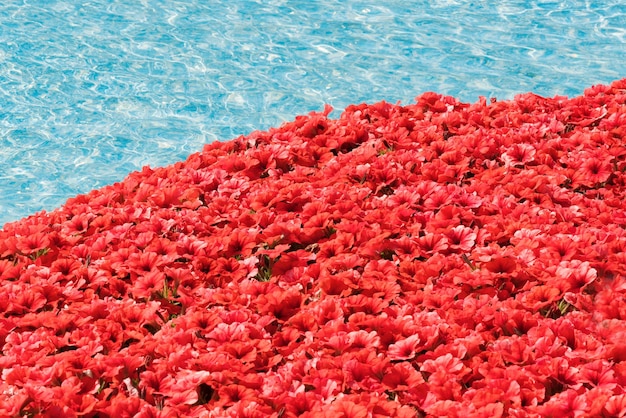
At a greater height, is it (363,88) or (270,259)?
(270,259)

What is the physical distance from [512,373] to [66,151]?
8553mm

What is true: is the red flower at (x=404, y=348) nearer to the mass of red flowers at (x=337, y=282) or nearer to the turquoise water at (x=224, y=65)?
the mass of red flowers at (x=337, y=282)

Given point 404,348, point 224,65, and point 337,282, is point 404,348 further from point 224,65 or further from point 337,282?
point 224,65

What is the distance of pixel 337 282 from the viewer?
290 cm

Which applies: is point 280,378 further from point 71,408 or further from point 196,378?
point 71,408

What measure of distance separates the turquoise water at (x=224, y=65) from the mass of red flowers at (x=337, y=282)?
19.6ft

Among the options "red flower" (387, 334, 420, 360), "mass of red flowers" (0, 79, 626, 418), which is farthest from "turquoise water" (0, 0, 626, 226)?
"red flower" (387, 334, 420, 360)

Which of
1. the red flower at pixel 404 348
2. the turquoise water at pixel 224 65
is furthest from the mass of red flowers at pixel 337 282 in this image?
the turquoise water at pixel 224 65

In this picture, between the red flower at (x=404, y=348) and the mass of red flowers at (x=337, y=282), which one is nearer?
the mass of red flowers at (x=337, y=282)

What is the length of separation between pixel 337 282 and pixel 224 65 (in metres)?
9.42

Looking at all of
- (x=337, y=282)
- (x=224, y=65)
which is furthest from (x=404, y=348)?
(x=224, y=65)

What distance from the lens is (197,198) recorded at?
3809 millimetres

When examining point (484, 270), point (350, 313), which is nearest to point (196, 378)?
point (350, 313)

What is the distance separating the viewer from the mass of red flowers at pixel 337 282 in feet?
7.73
